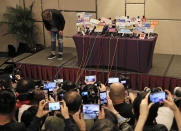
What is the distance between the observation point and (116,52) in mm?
5191

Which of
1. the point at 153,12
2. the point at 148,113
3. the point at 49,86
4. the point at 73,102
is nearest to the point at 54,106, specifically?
the point at 73,102

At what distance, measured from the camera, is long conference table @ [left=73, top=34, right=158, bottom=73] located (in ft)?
16.2

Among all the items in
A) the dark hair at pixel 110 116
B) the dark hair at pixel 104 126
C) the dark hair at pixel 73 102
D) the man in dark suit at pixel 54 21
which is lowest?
the dark hair at pixel 110 116

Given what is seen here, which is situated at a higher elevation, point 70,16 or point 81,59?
point 70,16

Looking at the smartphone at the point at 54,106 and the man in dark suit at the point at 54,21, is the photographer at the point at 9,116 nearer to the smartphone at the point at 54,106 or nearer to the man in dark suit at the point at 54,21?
the smartphone at the point at 54,106

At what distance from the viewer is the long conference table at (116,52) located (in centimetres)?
493

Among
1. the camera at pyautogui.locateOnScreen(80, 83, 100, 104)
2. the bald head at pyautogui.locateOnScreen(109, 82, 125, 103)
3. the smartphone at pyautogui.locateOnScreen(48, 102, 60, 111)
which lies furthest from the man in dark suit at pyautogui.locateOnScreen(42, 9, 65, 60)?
the smartphone at pyautogui.locateOnScreen(48, 102, 60, 111)

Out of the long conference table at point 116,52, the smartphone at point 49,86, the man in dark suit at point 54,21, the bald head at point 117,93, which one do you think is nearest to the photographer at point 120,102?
the bald head at point 117,93

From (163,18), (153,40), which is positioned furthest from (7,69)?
(163,18)

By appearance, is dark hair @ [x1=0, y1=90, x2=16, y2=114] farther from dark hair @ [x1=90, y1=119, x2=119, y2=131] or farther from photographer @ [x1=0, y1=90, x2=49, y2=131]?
dark hair @ [x1=90, y1=119, x2=119, y2=131]

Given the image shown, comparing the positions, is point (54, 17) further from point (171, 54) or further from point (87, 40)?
point (171, 54)

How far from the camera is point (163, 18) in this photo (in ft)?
20.1

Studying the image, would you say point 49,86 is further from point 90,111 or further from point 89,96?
point 90,111

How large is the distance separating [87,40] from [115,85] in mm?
2703
